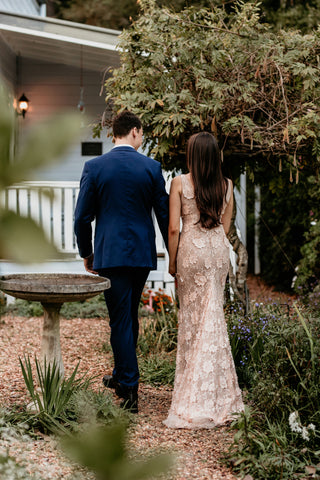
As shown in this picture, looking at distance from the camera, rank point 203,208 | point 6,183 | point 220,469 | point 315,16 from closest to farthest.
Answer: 1. point 6,183
2. point 220,469
3. point 203,208
4. point 315,16

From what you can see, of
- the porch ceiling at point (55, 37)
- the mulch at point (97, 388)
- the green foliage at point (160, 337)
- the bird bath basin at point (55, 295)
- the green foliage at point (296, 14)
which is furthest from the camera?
the green foliage at point (296, 14)

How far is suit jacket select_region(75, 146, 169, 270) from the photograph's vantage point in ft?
12.2

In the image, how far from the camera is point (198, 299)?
150 inches

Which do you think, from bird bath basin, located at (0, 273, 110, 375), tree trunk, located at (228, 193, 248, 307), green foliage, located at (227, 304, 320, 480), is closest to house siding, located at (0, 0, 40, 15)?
tree trunk, located at (228, 193, 248, 307)

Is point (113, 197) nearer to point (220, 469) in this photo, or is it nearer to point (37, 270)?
point (220, 469)

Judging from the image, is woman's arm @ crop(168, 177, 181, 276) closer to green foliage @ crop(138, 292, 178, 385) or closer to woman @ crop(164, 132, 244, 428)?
woman @ crop(164, 132, 244, 428)

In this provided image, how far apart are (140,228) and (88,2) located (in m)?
14.4

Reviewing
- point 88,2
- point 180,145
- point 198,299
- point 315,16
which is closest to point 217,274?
point 198,299

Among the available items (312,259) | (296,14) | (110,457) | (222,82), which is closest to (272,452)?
(110,457)

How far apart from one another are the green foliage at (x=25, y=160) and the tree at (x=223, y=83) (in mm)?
4225

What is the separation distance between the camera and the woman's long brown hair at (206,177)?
370 centimetres

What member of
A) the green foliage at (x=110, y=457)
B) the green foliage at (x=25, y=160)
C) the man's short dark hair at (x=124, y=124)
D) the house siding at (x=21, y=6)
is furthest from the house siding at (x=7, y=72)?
the house siding at (x=21, y=6)

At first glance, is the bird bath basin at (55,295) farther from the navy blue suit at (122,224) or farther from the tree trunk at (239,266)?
the tree trunk at (239,266)

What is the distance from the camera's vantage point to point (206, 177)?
12.2ft
